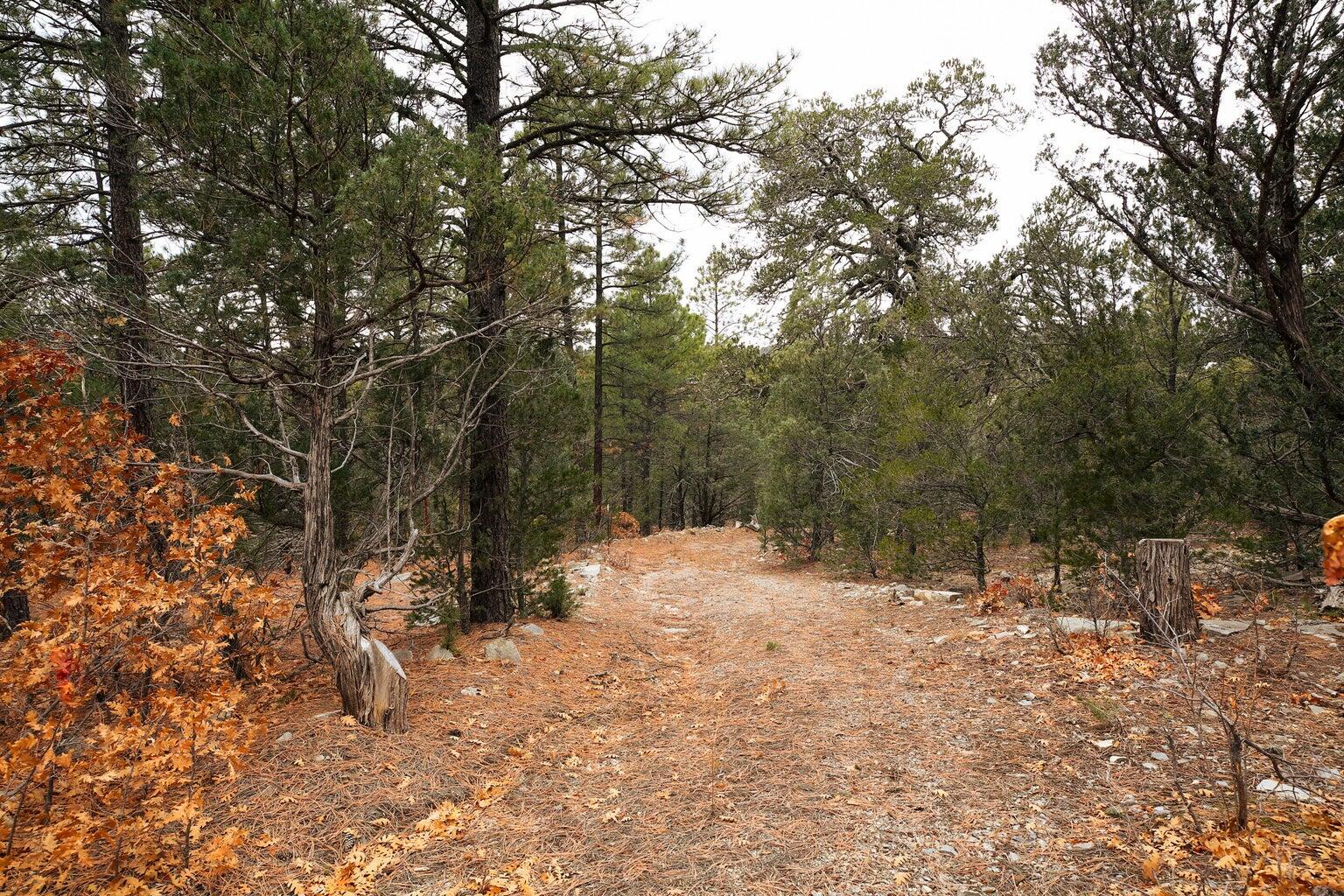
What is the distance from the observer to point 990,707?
4.70 meters

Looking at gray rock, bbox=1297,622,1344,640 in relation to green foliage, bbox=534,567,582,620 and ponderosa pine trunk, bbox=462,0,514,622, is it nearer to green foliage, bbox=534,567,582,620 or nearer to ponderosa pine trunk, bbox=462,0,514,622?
green foliage, bbox=534,567,582,620

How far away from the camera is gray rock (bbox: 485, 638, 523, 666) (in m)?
5.83

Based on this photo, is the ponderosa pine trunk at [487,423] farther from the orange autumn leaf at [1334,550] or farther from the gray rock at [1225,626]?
the gray rock at [1225,626]

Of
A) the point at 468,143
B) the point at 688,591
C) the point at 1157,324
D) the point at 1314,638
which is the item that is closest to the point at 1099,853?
the point at 1314,638

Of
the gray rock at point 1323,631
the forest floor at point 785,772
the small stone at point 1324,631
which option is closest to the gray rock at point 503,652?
the forest floor at point 785,772

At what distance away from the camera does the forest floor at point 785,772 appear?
2.93 metres

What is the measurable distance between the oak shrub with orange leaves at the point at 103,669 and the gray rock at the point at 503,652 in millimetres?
1847

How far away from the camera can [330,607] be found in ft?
13.6

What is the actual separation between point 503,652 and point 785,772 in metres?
2.97

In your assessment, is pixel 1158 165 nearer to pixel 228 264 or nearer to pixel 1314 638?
pixel 1314 638

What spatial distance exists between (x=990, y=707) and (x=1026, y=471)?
3.73m

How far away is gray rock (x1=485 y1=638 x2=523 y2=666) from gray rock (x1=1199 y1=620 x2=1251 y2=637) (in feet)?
19.1

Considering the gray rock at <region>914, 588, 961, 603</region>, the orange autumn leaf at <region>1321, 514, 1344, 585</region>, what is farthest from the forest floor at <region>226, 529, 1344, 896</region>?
the gray rock at <region>914, 588, 961, 603</region>

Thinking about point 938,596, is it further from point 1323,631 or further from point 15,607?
point 15,607
